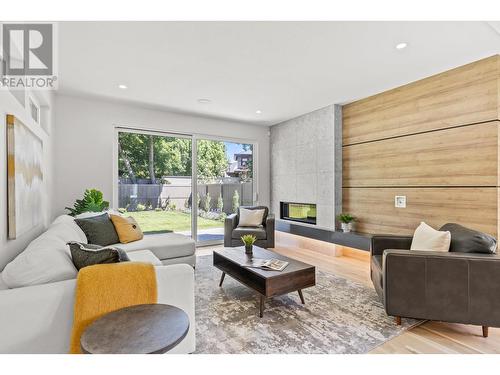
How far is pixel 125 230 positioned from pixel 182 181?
1.96 metres

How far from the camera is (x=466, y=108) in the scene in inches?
120

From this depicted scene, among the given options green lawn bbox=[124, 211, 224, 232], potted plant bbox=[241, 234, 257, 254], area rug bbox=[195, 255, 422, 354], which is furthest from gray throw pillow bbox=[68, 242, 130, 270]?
green lawn bbox=[124, 211, 224, 232]

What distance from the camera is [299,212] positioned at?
211 inches

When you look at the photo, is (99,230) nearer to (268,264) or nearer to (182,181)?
(268,264)

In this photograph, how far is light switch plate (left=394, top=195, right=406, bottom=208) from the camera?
3.67m

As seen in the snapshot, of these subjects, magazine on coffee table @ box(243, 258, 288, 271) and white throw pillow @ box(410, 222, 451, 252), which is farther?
magazine on coffee table @ box(243, 258, 288, 271)

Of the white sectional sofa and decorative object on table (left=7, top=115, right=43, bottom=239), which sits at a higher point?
decorative object on table (left=7, top=115, right=43, bottom=239)

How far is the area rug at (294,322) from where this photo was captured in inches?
74.5

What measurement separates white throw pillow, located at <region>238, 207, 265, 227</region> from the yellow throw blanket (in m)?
3.05

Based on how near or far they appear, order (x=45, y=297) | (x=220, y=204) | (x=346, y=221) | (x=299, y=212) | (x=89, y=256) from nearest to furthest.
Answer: (x=45, y=297)
(x=89, y=256)
(x=346, y=221)
(x=299, y=212)
(x=220, y=204)

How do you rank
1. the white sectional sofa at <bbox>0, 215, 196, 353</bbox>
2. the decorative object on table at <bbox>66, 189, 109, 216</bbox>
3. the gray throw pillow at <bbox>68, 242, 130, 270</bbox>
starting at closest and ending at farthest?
the white sectional sofa at <bbox>0, 215, 196, 353</bbox>
the gray throw pillow at <bbox>68, 242, 130, 270</bbox>
the decorative object on table at <bbox>66, 189, 109, 216</bbox>

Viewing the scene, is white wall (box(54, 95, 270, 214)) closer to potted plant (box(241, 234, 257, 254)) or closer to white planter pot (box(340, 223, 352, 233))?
potted plant (box(241, 234, 257, 254))

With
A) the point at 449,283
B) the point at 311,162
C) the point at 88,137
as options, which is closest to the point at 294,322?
the point at 449,283
